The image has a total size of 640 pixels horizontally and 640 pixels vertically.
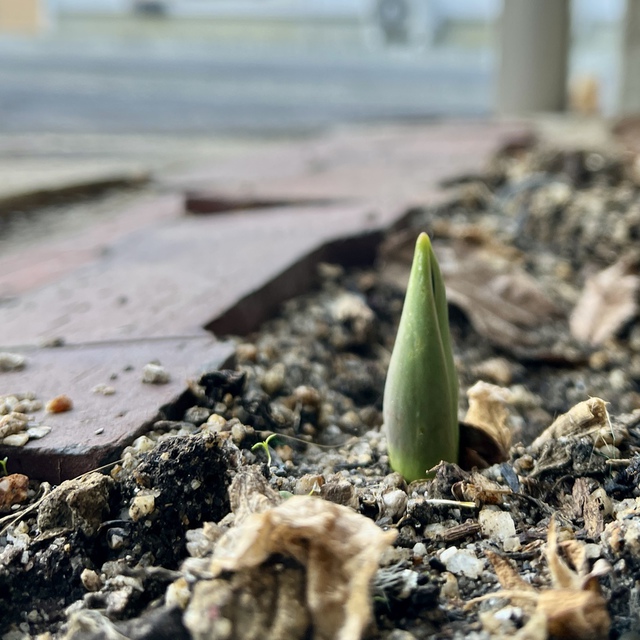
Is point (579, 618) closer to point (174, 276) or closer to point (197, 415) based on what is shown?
point (197, 415)

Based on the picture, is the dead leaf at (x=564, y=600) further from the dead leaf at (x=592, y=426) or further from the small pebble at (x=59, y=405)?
the small pebble at (x=59, y=405)

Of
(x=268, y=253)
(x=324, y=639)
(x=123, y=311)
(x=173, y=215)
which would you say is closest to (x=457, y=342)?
(x=268, y=253)

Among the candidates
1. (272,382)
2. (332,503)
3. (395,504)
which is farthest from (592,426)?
(272,382)

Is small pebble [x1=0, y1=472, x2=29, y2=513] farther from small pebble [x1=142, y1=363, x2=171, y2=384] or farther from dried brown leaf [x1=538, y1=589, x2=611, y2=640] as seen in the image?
dried brown leaf [x1=538, y1=589, x2=611, y2=640]

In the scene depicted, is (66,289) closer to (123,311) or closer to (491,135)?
(123,311)

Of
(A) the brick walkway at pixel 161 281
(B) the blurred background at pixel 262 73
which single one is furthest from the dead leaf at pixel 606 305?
(B) the blurred background at pixel 262 73

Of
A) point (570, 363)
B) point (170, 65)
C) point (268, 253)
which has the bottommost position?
point (570, 363)
